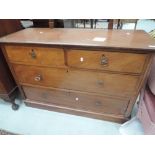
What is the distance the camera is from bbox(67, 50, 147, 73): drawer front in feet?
3.08

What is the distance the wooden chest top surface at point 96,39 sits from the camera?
91 cm

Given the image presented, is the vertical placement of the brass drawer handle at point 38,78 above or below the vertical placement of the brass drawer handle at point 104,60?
below

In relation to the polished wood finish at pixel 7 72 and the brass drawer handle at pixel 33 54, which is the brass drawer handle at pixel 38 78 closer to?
the brass drawer handle at pixel 33 54

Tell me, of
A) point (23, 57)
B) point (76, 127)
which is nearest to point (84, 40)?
point (23, 57)

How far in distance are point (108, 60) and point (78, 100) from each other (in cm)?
57

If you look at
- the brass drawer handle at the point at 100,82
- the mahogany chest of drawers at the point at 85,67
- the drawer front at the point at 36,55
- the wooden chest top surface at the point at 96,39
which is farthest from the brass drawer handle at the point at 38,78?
the brass drawer handle at the point at 100,82

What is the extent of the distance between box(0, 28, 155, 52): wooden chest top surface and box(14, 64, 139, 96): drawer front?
0.82ft

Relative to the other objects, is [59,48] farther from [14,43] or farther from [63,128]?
[63,128]

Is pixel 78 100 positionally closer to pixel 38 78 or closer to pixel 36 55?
pixel 38 78

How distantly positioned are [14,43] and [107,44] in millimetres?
743

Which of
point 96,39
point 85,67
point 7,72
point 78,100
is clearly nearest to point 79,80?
point 85,67

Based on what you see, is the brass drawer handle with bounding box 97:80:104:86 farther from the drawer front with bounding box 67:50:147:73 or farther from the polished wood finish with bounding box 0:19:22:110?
the polished wood finish with bounding box 0:19:22:110

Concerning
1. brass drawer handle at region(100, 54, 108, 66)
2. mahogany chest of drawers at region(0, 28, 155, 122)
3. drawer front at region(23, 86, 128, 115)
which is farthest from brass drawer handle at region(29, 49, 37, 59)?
brass drawer handle at region(100, 54, 108, 66)

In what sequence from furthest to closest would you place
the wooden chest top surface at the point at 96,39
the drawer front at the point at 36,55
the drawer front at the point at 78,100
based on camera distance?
the drawer front at the point at 78,100, the drawer front at the point at 36,55, the wooden chest top surface at the point at 96,39
